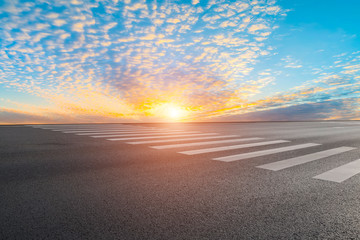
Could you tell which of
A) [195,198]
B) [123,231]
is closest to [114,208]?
[123,231]

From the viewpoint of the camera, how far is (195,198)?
8.75 feet

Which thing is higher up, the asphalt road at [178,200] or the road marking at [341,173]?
the asphalt road at [178,200]

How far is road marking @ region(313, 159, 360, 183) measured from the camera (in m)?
3.66

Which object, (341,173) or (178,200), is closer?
(178,200)

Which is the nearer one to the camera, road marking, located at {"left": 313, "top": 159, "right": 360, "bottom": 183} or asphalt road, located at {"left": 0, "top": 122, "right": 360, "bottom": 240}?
asphalt road, located at {"left": 0, "top": 122, "right": 360, "bottom": 240}

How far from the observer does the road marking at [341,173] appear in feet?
12.0

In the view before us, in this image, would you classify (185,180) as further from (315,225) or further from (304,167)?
(304,167)

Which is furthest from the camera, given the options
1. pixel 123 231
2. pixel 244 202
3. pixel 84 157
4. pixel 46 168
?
pixel 84 157

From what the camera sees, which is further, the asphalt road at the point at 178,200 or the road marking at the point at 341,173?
the road marking at the point at 341,173

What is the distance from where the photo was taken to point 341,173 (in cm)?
401

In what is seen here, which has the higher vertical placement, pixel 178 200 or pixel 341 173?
pixel 178 200

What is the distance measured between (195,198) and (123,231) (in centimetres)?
108

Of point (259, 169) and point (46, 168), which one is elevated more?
point (46, 168)

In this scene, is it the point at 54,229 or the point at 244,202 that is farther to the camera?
the point at 244,202
